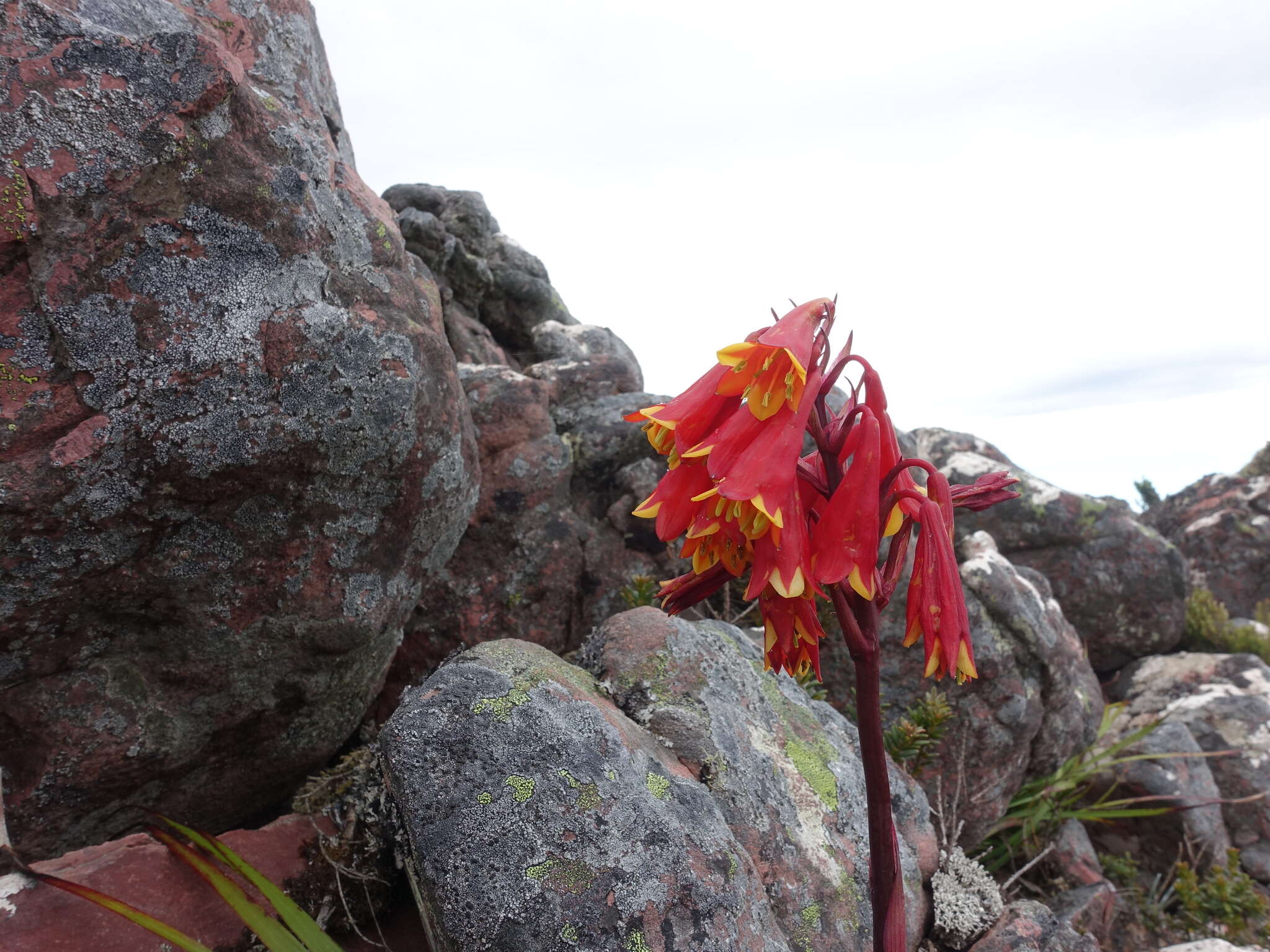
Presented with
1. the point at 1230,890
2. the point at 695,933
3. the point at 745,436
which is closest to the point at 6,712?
the point at 695,933

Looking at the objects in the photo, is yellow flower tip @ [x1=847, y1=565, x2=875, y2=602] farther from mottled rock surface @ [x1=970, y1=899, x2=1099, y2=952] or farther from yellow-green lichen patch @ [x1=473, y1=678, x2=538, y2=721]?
mottled rock surface @ [x1=970, y1=899, x2=1099, y2=952]

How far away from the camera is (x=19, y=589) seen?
2.00 meters

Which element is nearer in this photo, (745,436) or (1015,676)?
(745,436)

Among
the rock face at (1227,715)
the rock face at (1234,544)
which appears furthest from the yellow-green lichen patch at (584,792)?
the rock face at (1234,544)

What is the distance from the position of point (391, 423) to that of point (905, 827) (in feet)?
9.08

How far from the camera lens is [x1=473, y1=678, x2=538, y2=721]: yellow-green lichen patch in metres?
2.01

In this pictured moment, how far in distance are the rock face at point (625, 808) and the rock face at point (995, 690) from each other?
4.45 feet

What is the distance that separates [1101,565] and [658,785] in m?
6.16

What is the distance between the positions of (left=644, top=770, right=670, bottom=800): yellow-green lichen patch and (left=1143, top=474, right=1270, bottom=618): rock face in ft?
34.1

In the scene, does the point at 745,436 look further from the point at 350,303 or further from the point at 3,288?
the point at 3,288

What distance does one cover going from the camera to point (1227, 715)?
5730mm

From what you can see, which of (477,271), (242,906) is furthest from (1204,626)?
(477,271)

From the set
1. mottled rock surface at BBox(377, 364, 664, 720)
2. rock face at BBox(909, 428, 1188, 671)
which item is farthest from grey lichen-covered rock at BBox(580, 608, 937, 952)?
rock face at BBox(909, 428, 1188, 671)

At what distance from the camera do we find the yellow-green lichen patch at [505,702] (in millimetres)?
2008
